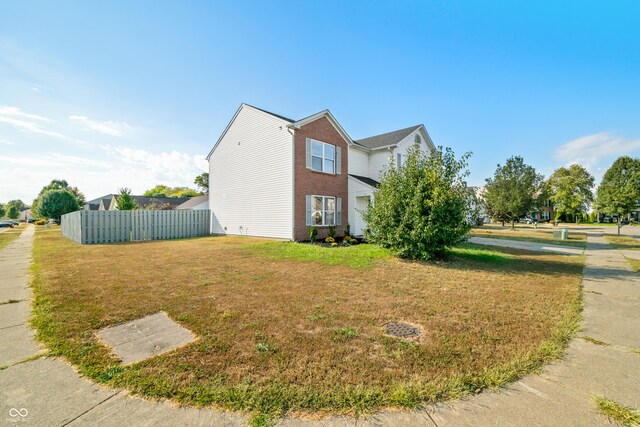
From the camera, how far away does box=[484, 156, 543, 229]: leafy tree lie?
27.5 metres

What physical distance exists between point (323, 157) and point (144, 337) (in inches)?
545

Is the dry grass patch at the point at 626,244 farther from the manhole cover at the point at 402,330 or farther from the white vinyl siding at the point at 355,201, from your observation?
the manhole cover at the point at 402,330

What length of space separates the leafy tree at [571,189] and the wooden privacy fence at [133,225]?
5961cm

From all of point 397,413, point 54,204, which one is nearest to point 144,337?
point 397,413

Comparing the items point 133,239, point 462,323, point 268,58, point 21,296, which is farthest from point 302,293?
point 133,239

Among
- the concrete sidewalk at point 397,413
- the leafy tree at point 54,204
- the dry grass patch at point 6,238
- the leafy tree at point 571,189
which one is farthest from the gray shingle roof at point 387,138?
the leafy tree at point 54,204

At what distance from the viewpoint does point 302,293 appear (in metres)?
5.44

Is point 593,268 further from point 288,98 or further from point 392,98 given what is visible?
point 288,98

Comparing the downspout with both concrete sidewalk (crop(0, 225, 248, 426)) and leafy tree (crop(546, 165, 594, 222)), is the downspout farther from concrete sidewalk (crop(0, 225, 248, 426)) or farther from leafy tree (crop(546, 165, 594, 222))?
leafy tree (crop(546, 165, 594, 222))

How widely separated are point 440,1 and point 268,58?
8016 mm

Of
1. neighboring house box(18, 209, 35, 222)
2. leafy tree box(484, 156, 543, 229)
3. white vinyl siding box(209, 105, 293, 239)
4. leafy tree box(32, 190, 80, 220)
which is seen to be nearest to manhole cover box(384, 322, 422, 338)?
white vinyl siding box(209, 105, 293, 239)

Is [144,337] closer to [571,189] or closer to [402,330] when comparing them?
[402,330]

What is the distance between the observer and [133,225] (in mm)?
16562

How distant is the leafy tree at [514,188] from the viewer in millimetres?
27500
